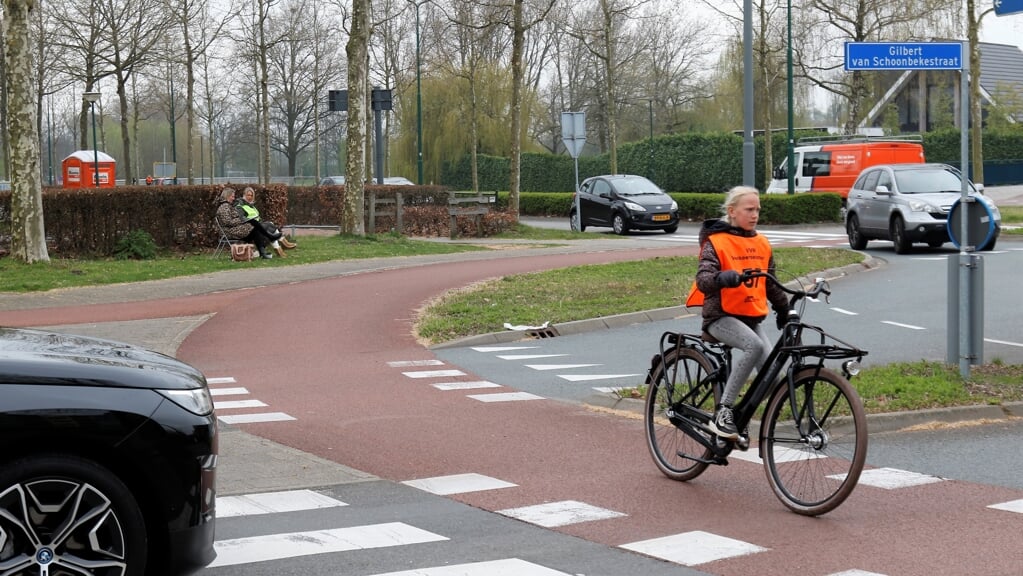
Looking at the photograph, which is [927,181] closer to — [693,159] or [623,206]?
[623,206]

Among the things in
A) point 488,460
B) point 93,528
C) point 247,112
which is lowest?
point 488,460

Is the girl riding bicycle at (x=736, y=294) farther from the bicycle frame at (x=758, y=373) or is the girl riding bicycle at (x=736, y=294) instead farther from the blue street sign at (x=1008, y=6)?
the blue street sign at (x=1008, y=6)

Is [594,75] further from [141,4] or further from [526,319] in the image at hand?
[526,319]

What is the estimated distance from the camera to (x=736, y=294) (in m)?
7.00

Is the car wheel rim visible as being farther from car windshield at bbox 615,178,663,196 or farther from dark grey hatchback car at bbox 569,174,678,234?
car windshield at bbox 615,178,663,196

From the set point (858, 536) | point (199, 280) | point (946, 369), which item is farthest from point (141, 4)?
point (858, 536)

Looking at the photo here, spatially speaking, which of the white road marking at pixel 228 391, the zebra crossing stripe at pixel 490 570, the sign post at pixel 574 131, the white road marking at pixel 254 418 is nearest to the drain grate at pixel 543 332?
the white road marking at pixel 228 391

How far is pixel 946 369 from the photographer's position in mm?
10461

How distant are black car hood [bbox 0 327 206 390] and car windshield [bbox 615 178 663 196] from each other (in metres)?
31.4

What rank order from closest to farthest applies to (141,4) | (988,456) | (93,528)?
(93,528) → (988,456) → (141,4)

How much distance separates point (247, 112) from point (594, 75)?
2441cm

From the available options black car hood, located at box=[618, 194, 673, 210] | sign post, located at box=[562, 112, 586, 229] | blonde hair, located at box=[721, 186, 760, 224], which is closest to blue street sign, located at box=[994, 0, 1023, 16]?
blonde hair, located at box=[721, 186, 760, 224]

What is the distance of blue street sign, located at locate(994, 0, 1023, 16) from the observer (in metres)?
9.40

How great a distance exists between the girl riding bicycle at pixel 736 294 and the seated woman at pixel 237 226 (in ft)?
61.3
